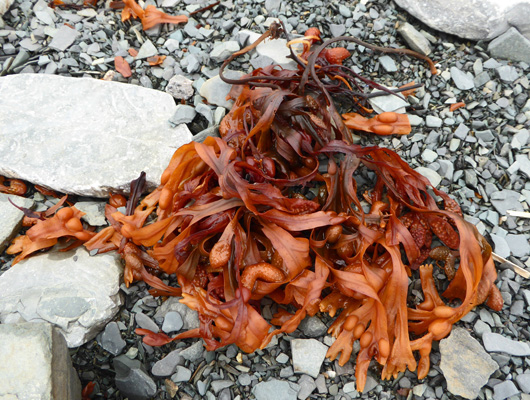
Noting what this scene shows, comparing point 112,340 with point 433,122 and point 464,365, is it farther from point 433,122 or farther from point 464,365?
point 433,122

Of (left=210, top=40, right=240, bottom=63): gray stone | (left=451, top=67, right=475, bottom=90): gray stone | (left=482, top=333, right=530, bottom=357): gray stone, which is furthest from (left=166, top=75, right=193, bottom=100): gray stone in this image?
(left=482, top=333, right=530, bottom=357): gray stone

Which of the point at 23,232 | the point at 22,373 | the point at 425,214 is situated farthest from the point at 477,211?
the point at 23,232

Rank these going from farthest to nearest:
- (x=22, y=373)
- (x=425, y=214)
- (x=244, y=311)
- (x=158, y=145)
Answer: (x=158, y=145) → (x=425, y=214) → (x=244, y=311) → (x=22, y=373)

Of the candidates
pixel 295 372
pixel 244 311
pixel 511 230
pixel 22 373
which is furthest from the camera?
pixel 511 230

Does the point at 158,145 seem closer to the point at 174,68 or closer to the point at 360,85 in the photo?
the point at 174,68

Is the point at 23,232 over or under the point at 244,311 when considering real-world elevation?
under

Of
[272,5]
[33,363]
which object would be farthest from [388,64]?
[33,363]
